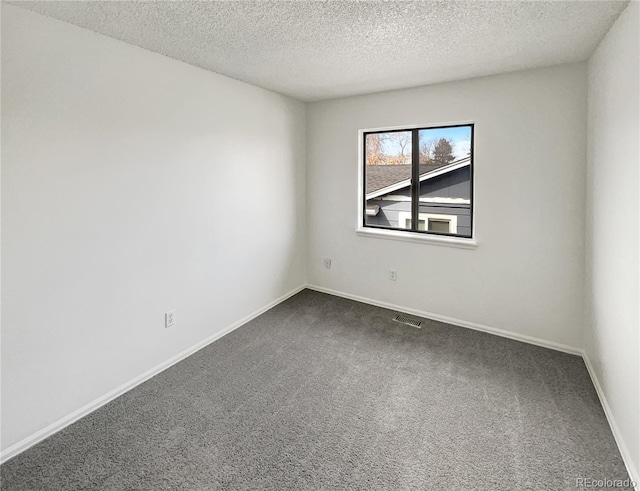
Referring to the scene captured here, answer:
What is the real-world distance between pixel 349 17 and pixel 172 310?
7.80ft

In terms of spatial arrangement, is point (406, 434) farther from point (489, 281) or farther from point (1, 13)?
point (1, 13)

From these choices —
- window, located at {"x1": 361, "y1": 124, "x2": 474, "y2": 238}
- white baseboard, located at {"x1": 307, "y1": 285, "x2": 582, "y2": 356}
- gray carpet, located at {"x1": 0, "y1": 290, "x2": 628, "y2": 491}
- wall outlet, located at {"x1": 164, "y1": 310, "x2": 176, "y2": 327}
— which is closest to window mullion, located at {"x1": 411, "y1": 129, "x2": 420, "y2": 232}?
window, located at {"x1": 361, "y1": 124, "x2": 474, "y2": 238}

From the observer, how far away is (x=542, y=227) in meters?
2.90

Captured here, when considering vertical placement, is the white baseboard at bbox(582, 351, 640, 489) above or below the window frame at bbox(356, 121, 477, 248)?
below

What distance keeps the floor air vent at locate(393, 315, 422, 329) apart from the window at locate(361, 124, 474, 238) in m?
0.91

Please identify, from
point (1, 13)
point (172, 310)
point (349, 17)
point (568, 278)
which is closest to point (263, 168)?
point (172, 310)

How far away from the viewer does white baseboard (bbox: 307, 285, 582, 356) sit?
9.62 feet

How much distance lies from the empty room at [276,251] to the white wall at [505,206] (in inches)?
0.7

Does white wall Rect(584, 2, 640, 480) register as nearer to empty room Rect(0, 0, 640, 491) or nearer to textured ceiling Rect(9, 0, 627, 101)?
empty room Rect(0, 0, 640, 491)

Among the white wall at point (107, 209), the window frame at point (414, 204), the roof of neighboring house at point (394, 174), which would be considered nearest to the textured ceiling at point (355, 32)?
the white wall at point (107, 209)

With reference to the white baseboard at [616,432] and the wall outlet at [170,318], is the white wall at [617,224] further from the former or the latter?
the wall outlet at [170,318]

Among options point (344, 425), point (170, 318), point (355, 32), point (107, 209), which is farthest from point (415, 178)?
point (107, 209)

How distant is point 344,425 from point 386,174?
8.74 feet

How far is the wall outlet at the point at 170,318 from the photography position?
271 centimetres
